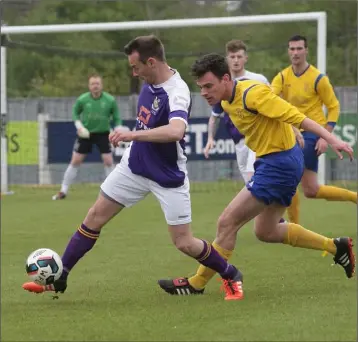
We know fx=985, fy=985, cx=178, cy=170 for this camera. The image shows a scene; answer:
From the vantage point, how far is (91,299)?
283 inches

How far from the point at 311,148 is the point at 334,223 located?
2739 mm

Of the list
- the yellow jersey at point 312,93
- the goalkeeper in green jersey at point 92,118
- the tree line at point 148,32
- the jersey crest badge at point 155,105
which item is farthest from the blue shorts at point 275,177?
the tree line at point 148,32

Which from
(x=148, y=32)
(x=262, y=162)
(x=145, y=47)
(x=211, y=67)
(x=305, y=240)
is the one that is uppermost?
(x=148, y=32)

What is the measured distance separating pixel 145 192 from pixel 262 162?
88 centimetres

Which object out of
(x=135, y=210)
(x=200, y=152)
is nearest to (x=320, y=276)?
→ (x=135, y=210)

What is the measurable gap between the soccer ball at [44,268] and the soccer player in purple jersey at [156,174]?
0.07 meters

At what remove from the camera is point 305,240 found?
7.64 m

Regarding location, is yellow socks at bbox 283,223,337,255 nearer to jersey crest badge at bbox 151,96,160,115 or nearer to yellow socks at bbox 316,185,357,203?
jersey crest badge at bbox 151,96,160,115

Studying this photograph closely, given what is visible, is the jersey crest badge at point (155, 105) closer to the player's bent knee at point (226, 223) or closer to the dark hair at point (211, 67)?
the dark hair at point (211, 67)

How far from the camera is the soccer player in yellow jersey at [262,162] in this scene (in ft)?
22.0

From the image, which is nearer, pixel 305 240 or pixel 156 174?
pixel 156 174

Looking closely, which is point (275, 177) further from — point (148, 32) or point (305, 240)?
point (148, 32)

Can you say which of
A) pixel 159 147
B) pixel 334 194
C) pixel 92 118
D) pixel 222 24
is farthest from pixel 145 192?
pixel 222 24

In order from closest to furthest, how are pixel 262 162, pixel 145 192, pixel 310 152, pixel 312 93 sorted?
pixel 262 162
pixel 145 192
pixel 310 152
pixel 312 93
